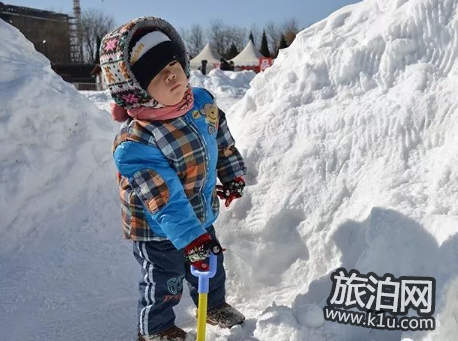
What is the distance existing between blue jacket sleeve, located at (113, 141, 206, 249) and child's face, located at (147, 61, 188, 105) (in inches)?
7.4

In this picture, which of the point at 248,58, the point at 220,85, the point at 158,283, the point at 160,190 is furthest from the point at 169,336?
the point at 248,58

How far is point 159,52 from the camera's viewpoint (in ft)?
6.04

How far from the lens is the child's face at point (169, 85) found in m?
1.85

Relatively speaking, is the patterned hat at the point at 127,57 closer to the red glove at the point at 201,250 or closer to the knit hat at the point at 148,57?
the knit hat at the point at 148,57

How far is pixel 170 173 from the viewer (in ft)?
6.15

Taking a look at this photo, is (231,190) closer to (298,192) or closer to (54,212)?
(298,192)

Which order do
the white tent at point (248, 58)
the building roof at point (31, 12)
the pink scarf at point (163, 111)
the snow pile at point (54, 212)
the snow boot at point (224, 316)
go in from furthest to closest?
the building roof at point (31, 12)
the white tent at point (248, 58)
the snow pile at point (54, 212)
the snow boot at point (224, 316)
the pink scarf at point (163, 111)

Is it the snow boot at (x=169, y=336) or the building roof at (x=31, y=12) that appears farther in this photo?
the building roof at (x=31, y=12)


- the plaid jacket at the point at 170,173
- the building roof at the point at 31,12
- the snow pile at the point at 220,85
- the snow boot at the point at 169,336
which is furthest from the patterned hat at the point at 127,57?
the building roof at the point at 31,12

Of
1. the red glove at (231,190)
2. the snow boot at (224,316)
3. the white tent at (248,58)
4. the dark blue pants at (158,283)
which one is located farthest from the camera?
the white tent at (248,58)

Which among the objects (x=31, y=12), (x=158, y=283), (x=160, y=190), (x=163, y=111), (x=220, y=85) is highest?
(x=31, y=12)

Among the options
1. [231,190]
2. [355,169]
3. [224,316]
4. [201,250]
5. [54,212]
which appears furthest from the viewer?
[54,212]

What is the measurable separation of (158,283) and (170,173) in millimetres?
483

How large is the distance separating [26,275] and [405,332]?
194 centimetres
